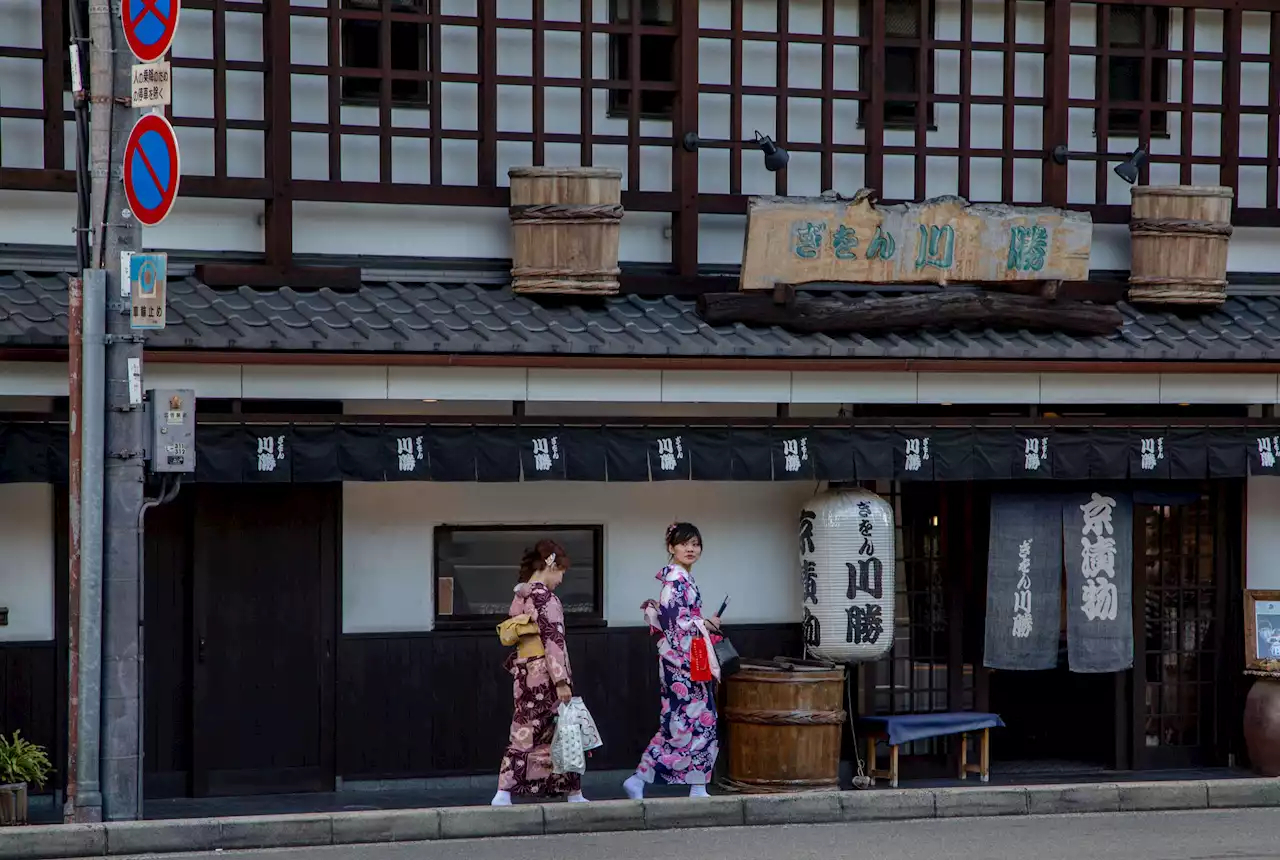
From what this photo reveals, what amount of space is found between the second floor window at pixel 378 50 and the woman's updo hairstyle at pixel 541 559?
4001mm

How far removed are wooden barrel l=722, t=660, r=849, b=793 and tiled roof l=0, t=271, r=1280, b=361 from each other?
8.19 feet

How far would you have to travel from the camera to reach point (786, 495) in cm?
1639

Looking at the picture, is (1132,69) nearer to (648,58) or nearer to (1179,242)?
(1179,242)

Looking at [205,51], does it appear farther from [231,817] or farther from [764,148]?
[231,817]

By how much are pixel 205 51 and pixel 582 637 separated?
5568 millimetres

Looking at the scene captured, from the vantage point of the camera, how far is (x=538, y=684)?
14.1 metres

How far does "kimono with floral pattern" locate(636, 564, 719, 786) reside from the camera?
1439cm

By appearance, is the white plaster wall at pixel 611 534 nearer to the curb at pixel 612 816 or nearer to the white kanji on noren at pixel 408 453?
the white kanji on noren at pixel 408 453

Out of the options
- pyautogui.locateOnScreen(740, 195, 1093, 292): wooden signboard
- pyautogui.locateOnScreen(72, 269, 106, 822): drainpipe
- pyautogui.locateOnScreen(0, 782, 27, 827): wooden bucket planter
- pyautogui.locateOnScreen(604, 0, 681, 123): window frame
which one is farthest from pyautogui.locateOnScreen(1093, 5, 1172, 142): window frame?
pyautogui.locateOnScreen(0, 782, 27, 827): wooden bucket planter

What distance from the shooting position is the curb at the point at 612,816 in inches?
497

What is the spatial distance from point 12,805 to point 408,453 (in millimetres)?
3742

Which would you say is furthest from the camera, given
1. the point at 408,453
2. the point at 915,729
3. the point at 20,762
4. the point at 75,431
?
the point at 915,729

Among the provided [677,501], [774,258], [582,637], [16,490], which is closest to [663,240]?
[774,258]

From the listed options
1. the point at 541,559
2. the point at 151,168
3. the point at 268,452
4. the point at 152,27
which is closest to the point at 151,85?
the point at 152,27
